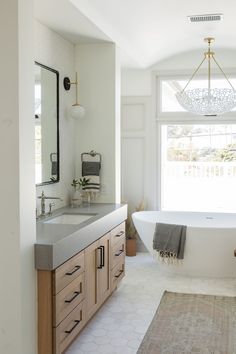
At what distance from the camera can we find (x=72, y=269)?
323 cm

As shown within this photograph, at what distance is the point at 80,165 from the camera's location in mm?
4961

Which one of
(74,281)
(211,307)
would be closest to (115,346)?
(74,281)

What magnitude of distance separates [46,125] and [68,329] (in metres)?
1.83

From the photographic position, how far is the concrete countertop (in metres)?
2.87

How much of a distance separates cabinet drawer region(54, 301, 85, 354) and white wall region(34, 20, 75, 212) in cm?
105

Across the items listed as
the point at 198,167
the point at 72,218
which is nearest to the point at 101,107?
the point at 72,218

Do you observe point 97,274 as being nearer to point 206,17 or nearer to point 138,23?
point 138,23

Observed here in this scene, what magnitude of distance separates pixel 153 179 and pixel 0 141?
3.93 meters

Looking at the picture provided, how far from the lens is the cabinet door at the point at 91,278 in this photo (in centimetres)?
357

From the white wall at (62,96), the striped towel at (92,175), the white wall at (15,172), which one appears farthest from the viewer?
the striped towel at (92,175)

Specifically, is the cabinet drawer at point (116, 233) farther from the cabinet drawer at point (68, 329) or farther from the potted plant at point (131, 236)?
the potted plant at point (131, 236)

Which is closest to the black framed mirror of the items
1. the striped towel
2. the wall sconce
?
the wall sconce

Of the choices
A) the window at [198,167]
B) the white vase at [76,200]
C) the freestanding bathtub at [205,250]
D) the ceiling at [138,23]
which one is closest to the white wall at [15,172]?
the ceiling at [138,23]

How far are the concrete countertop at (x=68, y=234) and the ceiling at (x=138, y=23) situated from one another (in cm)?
162
